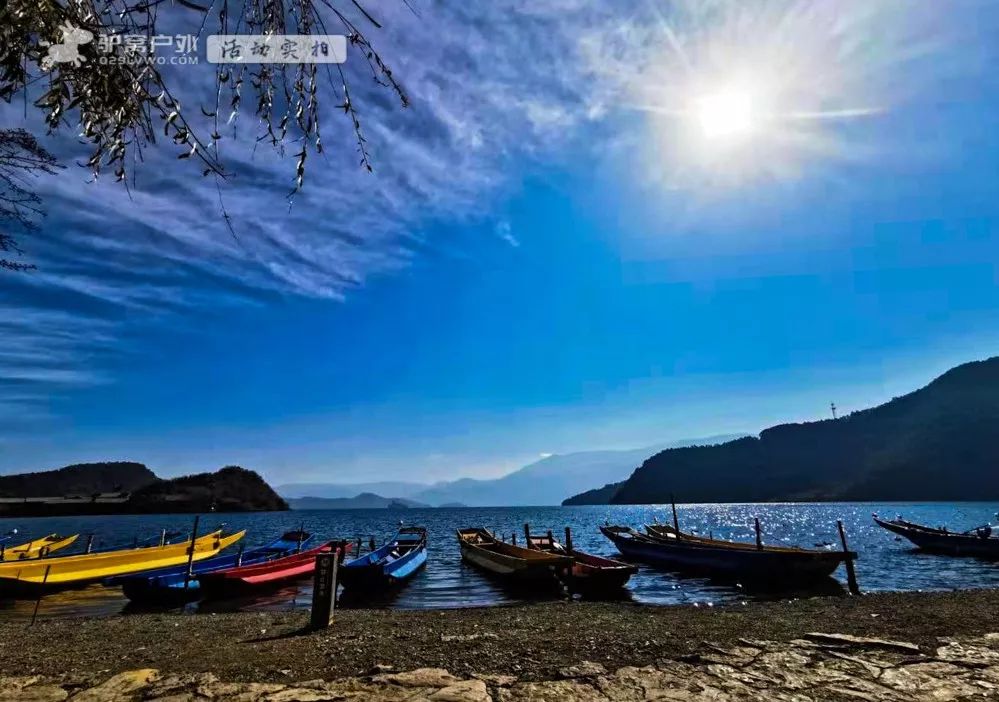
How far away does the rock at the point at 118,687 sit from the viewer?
650cm

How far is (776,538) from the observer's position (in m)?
63.9

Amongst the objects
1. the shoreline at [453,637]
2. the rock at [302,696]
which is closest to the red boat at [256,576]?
the shoreline at [453,637]

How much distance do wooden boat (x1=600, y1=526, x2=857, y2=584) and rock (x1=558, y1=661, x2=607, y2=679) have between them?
19768 millimetres

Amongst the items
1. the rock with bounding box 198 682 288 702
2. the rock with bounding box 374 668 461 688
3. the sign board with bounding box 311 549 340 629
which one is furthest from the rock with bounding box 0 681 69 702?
the sign board with bounding box 311 549 340 629

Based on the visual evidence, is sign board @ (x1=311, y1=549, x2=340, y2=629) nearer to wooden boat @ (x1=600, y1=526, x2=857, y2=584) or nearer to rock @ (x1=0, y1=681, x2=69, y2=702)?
rock @ (x1=0, y1=681, x2=69, y2=702)

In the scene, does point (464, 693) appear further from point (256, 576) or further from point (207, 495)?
point (207, 495)

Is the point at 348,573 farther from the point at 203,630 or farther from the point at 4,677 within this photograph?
the point at 4,677

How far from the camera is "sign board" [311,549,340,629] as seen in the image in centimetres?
1177

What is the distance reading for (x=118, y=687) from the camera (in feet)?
22.5

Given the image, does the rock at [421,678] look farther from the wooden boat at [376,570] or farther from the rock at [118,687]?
the wooden boat at [376,570]

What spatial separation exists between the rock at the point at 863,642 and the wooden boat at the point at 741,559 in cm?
1545

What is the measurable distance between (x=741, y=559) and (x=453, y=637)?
2070 cm

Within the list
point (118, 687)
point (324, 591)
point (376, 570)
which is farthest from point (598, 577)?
point (118, 687)

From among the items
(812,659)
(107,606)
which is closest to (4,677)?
(812,659)
